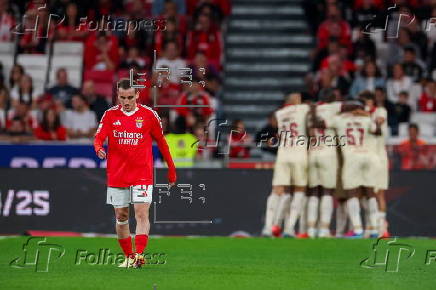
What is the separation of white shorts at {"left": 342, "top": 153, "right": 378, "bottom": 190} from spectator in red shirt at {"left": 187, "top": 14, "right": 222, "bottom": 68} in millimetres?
6035

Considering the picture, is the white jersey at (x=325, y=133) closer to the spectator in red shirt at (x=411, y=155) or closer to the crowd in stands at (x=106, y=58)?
the spectator in red shirt at (x=411, y=155)

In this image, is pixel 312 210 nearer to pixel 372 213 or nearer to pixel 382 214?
pixel 372 213

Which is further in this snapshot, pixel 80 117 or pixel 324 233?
pixel 80 117

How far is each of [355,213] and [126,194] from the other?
6866 mm

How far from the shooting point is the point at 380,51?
25797mm

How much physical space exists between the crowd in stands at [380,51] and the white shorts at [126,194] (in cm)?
970

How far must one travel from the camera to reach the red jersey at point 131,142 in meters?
13.8

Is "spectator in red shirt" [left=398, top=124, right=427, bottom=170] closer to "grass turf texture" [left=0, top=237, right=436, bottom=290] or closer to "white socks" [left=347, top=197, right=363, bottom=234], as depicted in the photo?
"white socks" [left=347, top=197, right=363, bottom=234]

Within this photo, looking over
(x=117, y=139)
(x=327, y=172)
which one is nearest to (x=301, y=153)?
(x=327, y=172)

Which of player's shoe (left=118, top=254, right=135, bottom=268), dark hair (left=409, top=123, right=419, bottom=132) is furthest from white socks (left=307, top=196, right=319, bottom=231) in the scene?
player's shoe (left=118, top=254, right=135, bottom=268)

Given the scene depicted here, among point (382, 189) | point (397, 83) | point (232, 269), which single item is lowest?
point (232, 269)

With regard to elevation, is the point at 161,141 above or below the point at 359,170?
above

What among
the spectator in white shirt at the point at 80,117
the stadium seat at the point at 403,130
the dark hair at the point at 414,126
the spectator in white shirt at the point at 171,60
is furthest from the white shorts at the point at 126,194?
the spectator in white shirt at the point at 171,60

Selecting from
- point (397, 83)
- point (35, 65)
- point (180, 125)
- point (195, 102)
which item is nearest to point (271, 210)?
point (180, 125)
